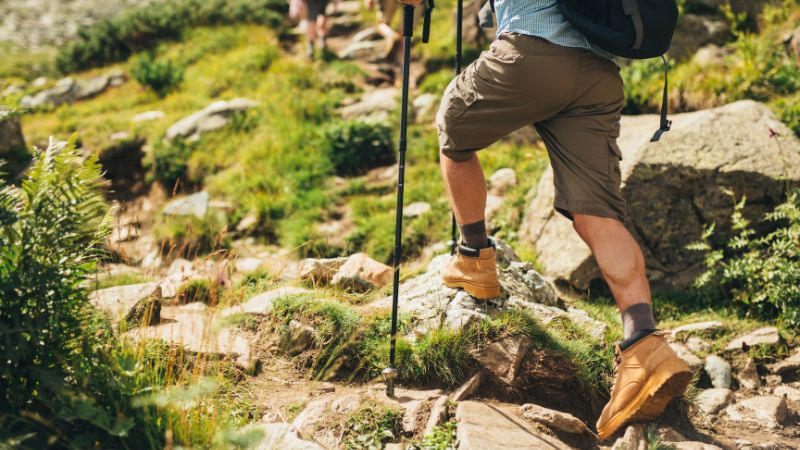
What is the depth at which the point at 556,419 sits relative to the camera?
364cm

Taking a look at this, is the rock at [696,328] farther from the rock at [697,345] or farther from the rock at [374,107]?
the rock at [374,107]

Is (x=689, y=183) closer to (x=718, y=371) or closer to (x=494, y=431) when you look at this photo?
(x=718, y=371)

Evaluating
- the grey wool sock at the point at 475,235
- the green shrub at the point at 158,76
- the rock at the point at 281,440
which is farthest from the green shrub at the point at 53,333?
the green shrub at the point at 158,76

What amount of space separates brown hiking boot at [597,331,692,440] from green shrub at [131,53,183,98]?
35.0 feet

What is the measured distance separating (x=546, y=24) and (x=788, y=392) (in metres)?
3.35

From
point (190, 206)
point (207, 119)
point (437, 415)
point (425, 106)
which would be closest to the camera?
point (437, 415)

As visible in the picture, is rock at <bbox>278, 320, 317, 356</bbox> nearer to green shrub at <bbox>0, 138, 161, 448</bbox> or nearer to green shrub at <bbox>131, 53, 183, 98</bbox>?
green shrub at <bbox>0, 138, 161, 448</bbox>

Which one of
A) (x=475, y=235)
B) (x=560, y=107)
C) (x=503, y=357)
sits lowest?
(x=503, y=357)

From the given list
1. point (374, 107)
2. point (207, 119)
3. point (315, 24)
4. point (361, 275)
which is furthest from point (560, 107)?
point (315, 24)

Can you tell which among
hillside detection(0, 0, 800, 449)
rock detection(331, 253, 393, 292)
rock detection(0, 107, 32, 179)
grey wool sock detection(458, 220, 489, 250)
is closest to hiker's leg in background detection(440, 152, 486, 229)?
grey wool sock detection(458, 220, 489, 250)

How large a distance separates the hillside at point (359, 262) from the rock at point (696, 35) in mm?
29

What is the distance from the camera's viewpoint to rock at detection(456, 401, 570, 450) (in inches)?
126

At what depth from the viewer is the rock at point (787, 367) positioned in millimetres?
5000

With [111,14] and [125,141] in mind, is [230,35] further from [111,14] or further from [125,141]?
[111,14]
